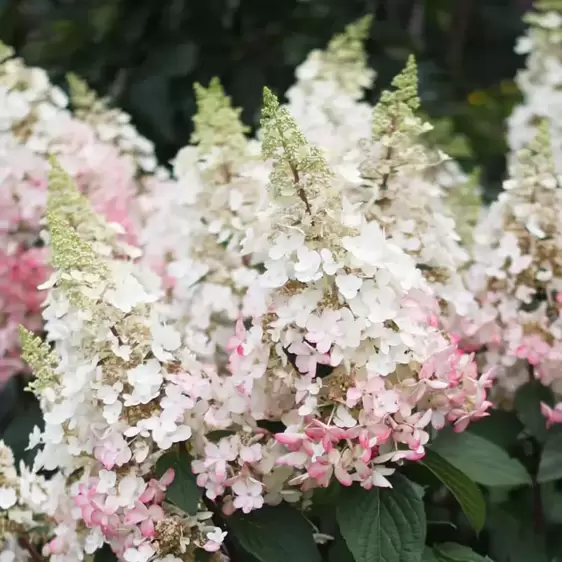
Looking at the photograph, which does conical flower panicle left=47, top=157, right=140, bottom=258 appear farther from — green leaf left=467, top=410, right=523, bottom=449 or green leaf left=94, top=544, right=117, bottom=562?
green leaf left=467, top=410, right=523, bottom=449

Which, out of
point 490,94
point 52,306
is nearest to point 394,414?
point 52,306

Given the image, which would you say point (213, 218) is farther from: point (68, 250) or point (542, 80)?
point (542, 80)

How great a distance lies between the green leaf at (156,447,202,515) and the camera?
2.11 feet

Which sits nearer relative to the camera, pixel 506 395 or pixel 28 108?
pixel 506 395

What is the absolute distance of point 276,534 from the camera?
0.68 m

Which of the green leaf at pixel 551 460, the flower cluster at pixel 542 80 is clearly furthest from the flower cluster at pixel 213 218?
the flower cluster at pixel 542 80

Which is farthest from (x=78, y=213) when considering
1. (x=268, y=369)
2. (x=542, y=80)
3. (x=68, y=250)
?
(x=542, y=80)

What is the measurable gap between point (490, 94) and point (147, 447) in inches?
50.3

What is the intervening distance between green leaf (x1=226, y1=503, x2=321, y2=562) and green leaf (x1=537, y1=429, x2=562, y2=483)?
0.78 ft

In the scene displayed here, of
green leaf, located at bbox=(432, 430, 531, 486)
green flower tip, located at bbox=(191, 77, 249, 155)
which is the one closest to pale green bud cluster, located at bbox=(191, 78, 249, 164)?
green flower tip, located at bbox=(191, 77, 249, 155)

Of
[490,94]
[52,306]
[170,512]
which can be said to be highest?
[52,306]

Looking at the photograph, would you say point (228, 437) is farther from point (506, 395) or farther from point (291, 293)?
point (506, 395)

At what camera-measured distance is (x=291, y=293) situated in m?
0.67

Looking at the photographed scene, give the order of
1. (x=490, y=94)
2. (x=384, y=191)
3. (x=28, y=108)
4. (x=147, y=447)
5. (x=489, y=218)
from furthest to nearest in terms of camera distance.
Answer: (x=490, y=94)
(x=28, y=108)
(x=489, y=218)
(x=384, y=191)
(x=147, y=447)
